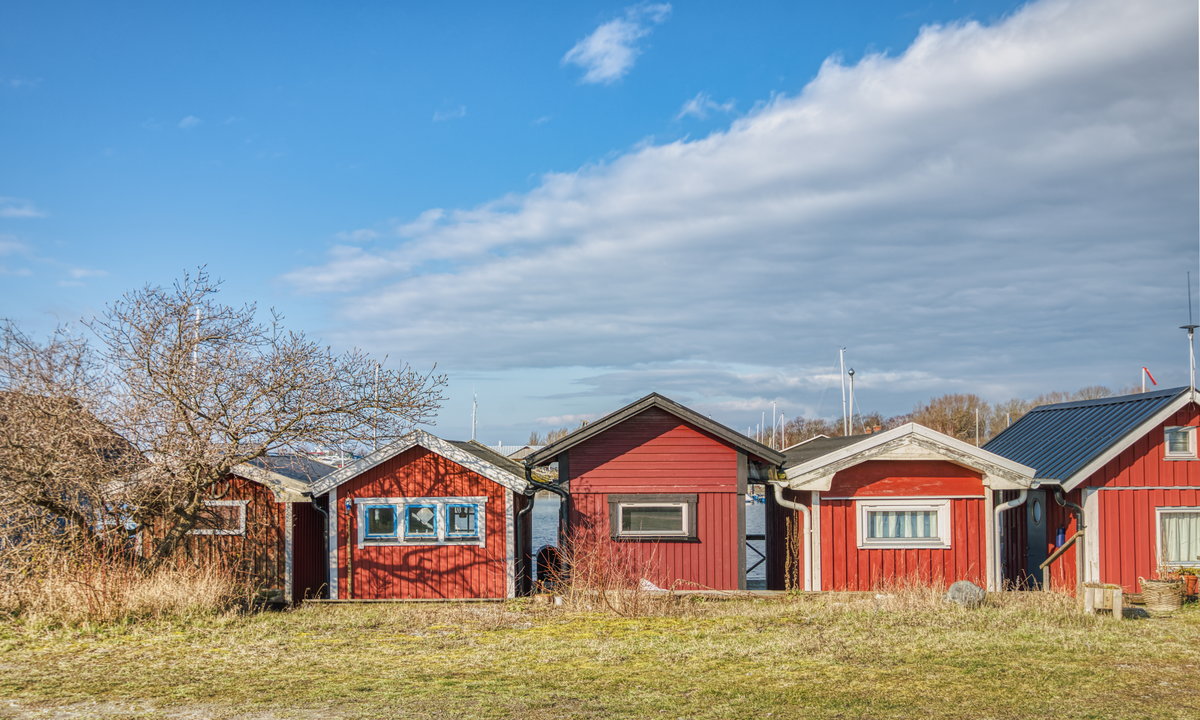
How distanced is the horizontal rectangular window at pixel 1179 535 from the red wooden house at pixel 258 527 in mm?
16707

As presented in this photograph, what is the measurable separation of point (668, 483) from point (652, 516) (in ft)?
2.42

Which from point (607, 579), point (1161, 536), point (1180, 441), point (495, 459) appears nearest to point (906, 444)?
point (1161, 536)

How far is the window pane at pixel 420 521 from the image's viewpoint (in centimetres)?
2011

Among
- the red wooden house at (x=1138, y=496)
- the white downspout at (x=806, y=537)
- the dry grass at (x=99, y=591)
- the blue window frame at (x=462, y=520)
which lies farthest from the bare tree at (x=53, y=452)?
the red wooden house at (x=1138, y=496)

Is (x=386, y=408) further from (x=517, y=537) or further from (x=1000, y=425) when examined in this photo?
(x=1000, y=425)

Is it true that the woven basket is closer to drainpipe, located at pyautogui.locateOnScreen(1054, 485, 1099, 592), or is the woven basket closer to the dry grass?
drainpipe, located at pyautogui.locateOnScreen(1054, 485, 1099, 592)

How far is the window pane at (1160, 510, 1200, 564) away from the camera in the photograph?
64.4ft

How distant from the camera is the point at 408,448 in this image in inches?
790

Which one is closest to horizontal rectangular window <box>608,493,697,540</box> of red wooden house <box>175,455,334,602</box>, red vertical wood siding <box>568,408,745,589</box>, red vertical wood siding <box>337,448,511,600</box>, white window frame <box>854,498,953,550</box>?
red vertical wood siding <box>568,408,745,589</box>

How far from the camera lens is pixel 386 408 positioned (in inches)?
768

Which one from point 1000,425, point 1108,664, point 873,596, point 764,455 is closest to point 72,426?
point 764,455

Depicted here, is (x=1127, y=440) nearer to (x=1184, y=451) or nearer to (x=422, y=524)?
(x=1184, y=451)

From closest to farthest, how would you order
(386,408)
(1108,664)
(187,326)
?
(1108,664) → (187,326) → (386,408)

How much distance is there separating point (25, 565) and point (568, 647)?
9.68 metres
